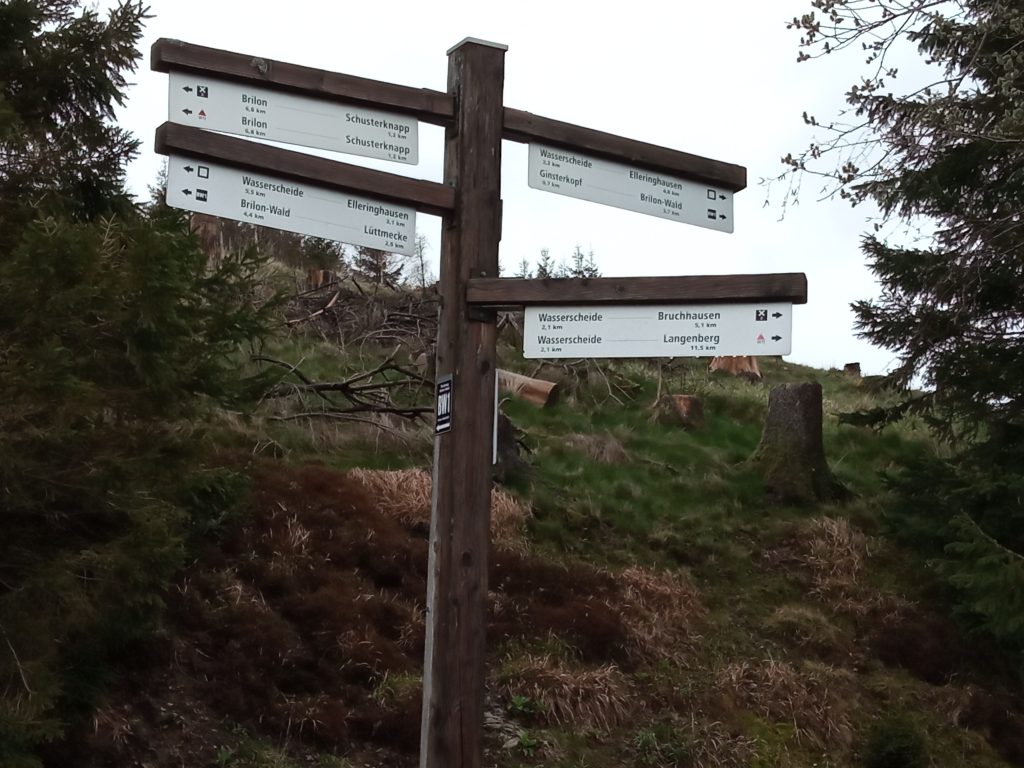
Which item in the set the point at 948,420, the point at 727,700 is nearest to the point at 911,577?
the point at 948,420

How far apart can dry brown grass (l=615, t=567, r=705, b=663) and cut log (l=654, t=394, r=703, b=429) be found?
4897 millimetres

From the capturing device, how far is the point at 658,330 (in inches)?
205

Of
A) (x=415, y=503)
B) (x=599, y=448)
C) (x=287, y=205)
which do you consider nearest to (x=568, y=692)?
(x=415, y=503)

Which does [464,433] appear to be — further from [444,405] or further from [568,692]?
[568,692]

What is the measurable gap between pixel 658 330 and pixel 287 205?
1780 mm

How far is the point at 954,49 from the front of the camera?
28.6 feet

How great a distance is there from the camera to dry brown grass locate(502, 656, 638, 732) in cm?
795

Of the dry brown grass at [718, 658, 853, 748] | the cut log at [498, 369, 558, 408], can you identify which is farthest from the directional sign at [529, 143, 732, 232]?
the cut log at [498, 369, 558, 408]

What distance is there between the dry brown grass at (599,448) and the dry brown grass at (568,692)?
4.91m

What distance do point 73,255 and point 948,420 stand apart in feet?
28.3

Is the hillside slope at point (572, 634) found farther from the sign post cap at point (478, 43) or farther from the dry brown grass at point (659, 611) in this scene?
the sign post cap at point (478, 43)

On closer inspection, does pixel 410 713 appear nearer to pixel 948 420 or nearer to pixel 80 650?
pixel 80 650

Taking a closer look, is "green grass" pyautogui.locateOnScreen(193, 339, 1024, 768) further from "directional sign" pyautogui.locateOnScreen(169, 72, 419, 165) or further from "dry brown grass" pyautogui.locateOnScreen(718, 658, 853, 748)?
"directional sign" pyautogui.locateOnScreen(169, 72, 419, 165)

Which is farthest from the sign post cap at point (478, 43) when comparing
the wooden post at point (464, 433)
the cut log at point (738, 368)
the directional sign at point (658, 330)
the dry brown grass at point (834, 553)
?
the cut log at point (738, 368)
